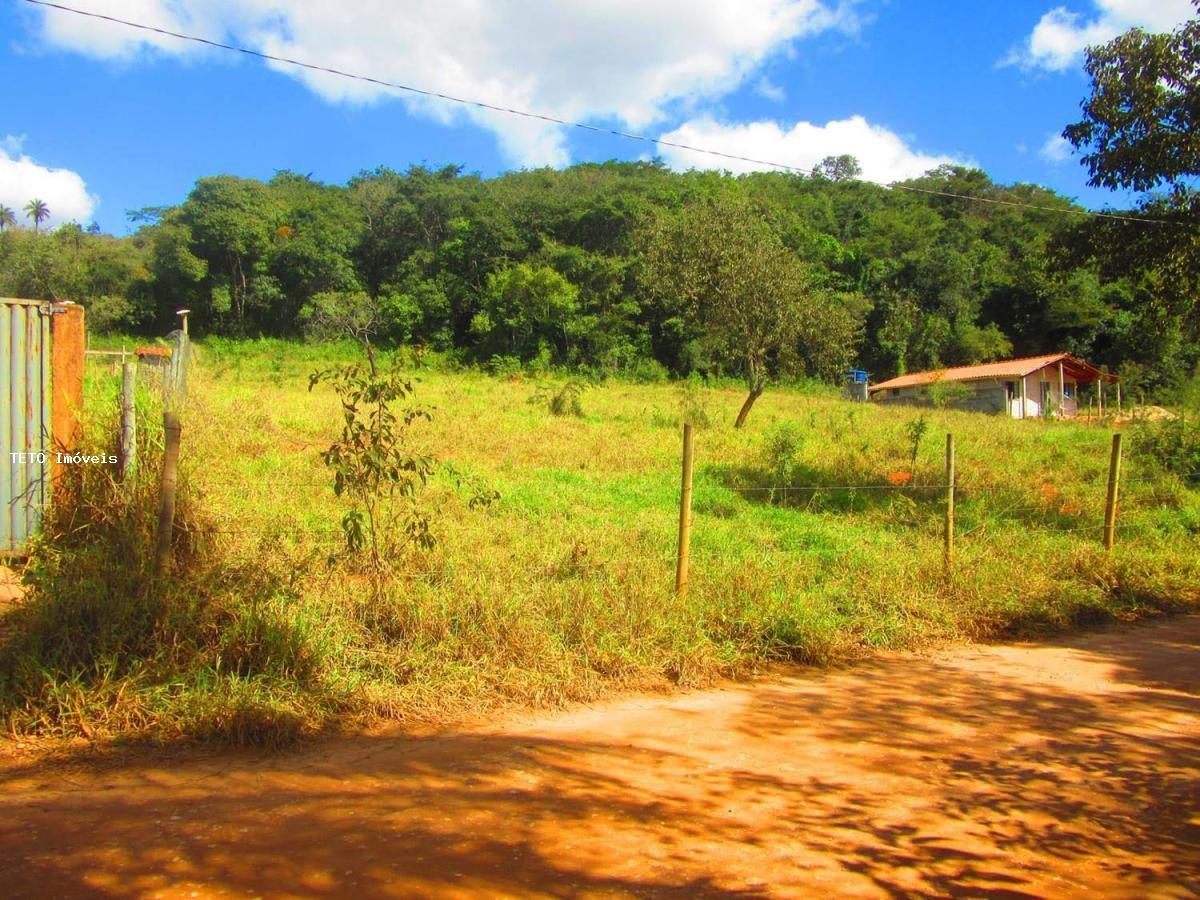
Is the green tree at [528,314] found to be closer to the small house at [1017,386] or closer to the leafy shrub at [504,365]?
the leafy shrub at [504,365]

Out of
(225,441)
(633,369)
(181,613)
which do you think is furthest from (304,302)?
(181,613)

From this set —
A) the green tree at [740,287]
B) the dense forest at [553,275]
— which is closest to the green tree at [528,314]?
the dense forest at [553,275]

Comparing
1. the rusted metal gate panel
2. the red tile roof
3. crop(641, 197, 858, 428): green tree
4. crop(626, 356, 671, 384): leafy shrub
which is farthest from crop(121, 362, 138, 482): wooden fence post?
crop(626, 356, 671, 384): leafy shrub

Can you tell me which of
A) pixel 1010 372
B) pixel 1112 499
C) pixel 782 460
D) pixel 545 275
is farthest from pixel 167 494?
pixel 545 275

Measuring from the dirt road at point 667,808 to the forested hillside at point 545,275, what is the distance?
31.4 meters

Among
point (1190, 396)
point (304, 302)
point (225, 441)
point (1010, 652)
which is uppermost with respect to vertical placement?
point (304, 302)

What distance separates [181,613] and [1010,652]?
566 centimetres

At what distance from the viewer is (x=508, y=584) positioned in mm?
5605

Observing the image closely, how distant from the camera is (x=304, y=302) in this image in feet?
141

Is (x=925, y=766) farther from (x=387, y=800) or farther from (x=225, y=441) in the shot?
(x=225, y=441)

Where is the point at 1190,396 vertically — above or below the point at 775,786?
above

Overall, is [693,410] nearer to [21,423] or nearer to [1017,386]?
[21,423]

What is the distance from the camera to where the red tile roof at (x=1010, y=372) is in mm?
30859

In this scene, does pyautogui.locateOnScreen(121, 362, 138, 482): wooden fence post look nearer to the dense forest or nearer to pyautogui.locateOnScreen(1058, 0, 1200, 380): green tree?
pyautogui.locateOnScreen(1058, 0, 1200, 380): green tree
